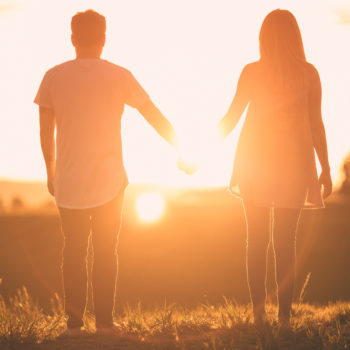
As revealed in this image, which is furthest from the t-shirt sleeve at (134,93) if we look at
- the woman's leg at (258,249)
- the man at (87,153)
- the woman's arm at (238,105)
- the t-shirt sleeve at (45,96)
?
the woman's leg at (258,249)

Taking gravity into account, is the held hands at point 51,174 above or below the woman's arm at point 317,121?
below

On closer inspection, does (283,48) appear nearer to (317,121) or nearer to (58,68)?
(317,121)

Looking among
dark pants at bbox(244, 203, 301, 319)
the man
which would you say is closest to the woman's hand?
dark pants at bbox(244, 203, 301, 319)

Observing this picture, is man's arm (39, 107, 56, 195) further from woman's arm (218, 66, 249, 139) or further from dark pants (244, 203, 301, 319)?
dark pants (244, 203, 301, 319)

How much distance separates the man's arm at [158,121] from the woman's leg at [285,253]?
96 centimetres

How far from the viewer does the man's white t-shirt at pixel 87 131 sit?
3844 millimetres

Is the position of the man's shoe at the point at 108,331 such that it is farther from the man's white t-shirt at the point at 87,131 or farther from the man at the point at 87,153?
the man's white t-shirt at the point at 87,131

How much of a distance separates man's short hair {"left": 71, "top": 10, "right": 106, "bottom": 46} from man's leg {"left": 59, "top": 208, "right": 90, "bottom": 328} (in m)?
1.18

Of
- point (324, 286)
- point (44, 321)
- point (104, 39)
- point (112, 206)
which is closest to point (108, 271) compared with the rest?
point (112, 206)

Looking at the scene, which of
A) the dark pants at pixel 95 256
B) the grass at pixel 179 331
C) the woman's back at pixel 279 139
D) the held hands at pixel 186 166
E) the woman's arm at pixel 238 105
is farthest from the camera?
the held hands at pixel 186 166

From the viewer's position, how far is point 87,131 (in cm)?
384

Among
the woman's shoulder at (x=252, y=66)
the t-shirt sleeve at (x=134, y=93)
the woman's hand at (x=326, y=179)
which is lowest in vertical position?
the woman's hand at (x=326, y=179)

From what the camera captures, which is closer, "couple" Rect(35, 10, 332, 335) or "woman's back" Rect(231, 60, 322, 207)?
"couple" Rect(35, 10, 332, 335)

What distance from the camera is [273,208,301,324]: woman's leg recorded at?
4.10 metres
